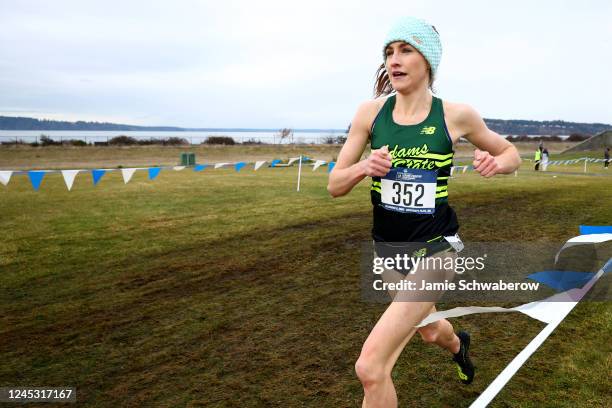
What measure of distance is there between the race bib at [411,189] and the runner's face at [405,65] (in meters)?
0.48

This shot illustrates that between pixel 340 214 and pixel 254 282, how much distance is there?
5.60 meters

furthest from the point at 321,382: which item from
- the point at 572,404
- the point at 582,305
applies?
the point at 582,305

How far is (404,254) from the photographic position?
2.67 meters

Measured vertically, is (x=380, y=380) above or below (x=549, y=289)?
above

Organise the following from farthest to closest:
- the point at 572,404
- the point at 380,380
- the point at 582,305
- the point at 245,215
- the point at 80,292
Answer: the point at 245,215 → the point at 80,292 → the point at 582,305 → the point at 572,404 → the point at 380,380

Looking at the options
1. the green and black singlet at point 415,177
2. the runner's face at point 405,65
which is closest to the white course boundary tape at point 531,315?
the green and black singlet at point 415,177

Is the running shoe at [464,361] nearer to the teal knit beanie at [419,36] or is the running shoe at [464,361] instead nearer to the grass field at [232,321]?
the grass field at [232,321]

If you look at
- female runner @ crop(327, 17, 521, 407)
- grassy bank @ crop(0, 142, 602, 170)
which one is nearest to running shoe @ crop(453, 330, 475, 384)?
female runner @ crop(327, 17, 521, 407)

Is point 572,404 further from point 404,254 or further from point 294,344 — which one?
point 294,344

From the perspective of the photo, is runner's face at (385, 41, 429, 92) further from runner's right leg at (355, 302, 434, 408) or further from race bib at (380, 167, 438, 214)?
runner's right leg at (355, 302, 434, 408)

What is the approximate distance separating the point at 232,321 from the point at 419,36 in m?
3.57

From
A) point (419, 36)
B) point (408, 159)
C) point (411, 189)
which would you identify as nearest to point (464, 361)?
point (411, 189)

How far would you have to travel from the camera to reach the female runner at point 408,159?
2.44 metres

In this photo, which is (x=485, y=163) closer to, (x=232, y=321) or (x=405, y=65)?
(x=405, y=65)
